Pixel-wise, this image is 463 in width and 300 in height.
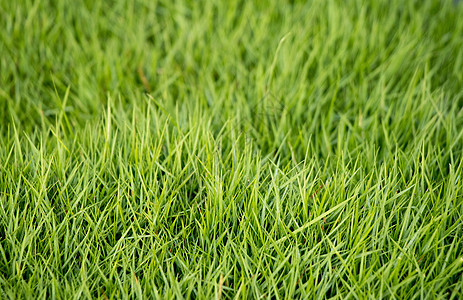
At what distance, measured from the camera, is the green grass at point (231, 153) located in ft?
3.16

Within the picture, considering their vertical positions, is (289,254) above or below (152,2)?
below

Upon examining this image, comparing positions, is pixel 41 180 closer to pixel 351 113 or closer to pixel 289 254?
pixel 289 254

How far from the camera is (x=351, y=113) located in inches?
57.9

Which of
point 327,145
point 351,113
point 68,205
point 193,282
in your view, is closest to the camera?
point 193,282

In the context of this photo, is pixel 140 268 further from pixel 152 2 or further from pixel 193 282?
pixel 152 2

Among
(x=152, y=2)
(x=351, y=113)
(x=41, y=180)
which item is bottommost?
(x=41, y=180)

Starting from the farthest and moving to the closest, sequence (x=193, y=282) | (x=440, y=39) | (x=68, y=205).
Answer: (x=440, y=39), (x=68, y=205), (x=193, y=282)

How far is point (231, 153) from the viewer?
1220 millimetres

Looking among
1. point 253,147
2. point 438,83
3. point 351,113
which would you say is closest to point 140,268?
point 253,147

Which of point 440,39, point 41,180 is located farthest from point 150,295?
point 440,39

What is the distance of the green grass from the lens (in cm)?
96

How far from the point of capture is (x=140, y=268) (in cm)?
97

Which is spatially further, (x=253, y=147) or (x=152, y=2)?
(x=152, y=2)

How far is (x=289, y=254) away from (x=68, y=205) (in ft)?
1.63
